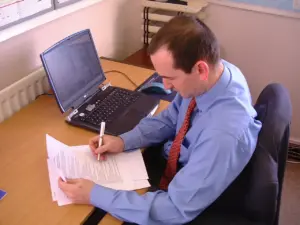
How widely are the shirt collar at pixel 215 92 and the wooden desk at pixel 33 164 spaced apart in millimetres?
443

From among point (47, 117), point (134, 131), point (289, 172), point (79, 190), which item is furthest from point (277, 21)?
point (79, 190)

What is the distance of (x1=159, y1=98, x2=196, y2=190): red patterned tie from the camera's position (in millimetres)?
1291

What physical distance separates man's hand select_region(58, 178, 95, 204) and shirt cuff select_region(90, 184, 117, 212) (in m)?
0.01

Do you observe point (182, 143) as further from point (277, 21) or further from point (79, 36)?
point (277, 21)

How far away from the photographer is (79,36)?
1587 mm

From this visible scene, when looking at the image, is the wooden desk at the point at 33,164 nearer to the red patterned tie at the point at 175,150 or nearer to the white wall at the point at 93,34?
the white wall at the point at 93,34

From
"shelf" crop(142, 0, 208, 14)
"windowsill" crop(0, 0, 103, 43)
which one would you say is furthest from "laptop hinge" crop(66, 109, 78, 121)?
"shelf" crop(142, 0, 208, 14)

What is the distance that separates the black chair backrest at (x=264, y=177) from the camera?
3.46 ft

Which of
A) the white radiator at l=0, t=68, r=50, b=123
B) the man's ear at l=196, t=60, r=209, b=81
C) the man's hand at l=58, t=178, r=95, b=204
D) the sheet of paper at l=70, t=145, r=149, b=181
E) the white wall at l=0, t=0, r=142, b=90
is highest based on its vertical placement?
the man's ear at l=196, t=60, r=209, b=81

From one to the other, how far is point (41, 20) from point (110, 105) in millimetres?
452

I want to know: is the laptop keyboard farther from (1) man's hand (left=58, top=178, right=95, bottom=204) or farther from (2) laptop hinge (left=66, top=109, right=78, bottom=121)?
(1) man's hand (left=58, top=178, right=95, bottom=204)

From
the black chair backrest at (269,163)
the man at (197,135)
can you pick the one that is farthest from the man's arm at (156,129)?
the black chair backrest at (269,163)

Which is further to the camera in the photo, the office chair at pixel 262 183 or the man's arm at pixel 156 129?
the man's arm at pixel 156 129

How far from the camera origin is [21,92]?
1.58 meters
